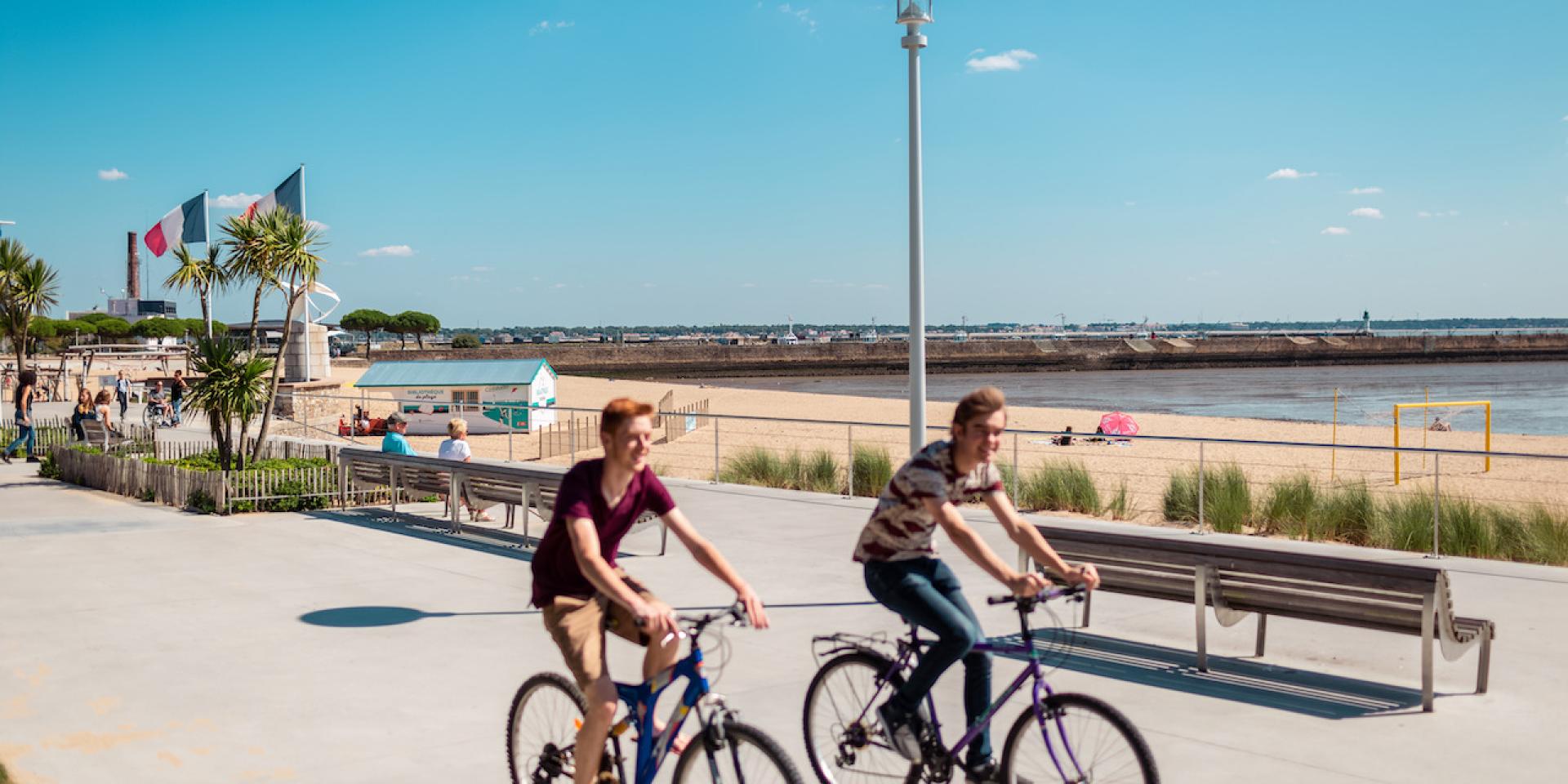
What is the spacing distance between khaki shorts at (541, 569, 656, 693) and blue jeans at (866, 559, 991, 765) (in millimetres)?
946

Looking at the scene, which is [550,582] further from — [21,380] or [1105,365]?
[1105,365]

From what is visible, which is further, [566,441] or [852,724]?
[566,441]

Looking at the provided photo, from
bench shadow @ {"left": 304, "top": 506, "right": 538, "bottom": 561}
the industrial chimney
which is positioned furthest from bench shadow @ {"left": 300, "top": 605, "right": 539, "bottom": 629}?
the industrial chimney

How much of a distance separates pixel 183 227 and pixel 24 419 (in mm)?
9394

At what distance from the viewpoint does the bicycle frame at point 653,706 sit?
403 centimetres

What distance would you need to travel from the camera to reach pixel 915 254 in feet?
36.7

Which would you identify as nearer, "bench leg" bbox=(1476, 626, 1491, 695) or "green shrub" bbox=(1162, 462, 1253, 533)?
"bench leg" bbox=(1476, 626, 1491, 695)

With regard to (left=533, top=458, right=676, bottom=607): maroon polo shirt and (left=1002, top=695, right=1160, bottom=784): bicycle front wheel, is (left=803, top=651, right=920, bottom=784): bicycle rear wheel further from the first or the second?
(left=533, top=458, right=676, bottom=607): maroon polo shirt

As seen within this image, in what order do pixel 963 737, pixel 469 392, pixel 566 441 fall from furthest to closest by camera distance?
pixel 469 392
pixel 566 441
pixel 963 737

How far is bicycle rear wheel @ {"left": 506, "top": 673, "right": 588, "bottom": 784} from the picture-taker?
456 cm

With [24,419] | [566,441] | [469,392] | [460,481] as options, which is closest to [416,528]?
[460,481]

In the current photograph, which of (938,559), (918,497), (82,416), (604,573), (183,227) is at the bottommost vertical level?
(82,416)

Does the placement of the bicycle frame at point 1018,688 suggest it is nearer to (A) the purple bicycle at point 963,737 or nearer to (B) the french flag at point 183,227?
(A) the purple bicycle at point 963,737

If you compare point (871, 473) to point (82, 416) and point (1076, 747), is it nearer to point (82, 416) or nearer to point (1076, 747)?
point (1076, 747)
